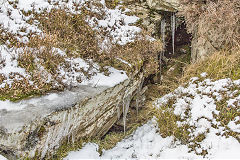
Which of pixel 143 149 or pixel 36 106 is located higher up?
pixel 36 106

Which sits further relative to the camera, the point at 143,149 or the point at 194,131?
the point at 143,149

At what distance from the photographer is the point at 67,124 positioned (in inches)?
170

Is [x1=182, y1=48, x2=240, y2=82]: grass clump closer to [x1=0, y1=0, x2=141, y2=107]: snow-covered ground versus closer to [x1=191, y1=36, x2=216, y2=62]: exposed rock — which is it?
[x1=191, y1=36, x2=216, y2=62]: exposed rock

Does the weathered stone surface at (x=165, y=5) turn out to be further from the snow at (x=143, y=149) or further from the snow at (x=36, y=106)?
the snow at (x=36, y=106)

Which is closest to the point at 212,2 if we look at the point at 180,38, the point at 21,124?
the point at 180,38

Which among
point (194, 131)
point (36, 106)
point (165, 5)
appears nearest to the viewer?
point (36, 106)

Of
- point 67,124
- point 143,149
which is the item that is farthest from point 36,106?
point 143,149

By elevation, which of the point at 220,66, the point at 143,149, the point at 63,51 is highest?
the point at 63,51

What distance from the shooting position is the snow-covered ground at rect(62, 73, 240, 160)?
418 centimetres

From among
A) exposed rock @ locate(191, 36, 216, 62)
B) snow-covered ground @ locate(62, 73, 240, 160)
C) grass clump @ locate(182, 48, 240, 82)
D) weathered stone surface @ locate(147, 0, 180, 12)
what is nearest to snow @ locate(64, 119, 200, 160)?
snow-covered ground @ locate(62, 73, 240, 160)

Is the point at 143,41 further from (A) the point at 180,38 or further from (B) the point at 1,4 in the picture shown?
(B) the point at 1,4

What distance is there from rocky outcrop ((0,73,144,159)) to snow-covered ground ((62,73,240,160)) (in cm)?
53

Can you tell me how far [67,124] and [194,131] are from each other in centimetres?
293

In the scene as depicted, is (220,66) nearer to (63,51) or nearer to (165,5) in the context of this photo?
(165,5)
